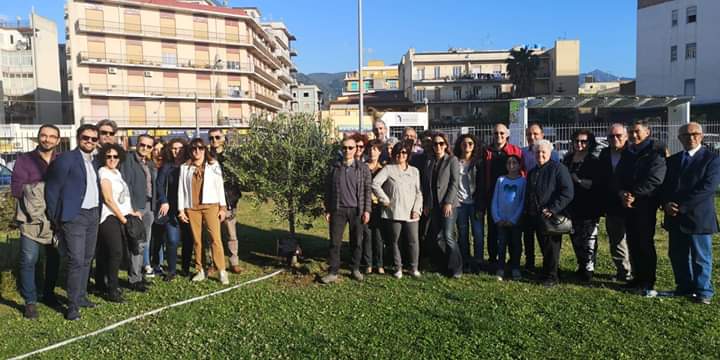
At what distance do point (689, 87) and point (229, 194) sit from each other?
52.0 m

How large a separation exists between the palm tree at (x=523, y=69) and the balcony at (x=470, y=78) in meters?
3.08

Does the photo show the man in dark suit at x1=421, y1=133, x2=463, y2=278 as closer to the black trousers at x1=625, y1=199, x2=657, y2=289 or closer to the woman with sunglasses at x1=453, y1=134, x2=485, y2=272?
the woman with sunglasses at x1=453, y1=134, x2=485, y2=272

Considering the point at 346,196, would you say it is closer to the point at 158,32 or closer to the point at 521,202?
the point at 521,202

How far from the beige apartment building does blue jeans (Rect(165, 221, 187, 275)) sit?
149ft

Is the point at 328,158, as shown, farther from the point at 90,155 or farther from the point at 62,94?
the point at 62,94

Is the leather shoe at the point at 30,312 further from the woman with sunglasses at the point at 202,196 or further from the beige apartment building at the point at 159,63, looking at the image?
the beige apartment building at the point at 159,63

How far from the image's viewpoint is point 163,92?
5344 centimetres

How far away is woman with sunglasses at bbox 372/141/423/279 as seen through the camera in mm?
6852

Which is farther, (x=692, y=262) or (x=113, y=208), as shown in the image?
(x=113, y=208)

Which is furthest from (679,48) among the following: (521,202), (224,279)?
(224,279)

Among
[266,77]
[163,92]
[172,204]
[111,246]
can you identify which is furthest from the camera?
[266,77]

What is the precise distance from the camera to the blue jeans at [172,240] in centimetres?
704

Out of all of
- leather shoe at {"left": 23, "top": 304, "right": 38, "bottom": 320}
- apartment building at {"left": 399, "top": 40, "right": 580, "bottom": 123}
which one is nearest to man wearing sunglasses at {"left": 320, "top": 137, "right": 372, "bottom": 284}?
leather shoe at {"left": 23, "top": 304, "right": 38, "bottom": 320}

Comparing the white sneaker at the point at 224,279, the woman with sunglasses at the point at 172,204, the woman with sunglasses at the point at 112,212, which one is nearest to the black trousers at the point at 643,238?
the white sneaker at the point at 224,279
